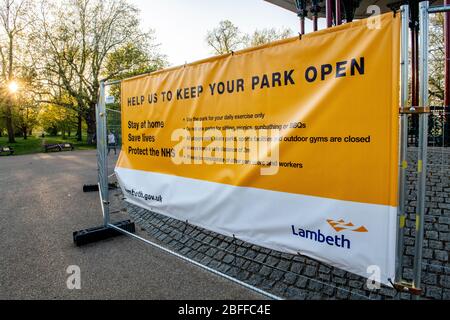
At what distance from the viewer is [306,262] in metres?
3.93

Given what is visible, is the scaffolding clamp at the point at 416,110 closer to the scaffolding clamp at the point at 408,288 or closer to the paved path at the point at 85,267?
the scaffolding clamp at the point at 408,288

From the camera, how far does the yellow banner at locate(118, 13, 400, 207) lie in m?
2.37

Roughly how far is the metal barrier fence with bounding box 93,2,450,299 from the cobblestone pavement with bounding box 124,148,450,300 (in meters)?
0.01

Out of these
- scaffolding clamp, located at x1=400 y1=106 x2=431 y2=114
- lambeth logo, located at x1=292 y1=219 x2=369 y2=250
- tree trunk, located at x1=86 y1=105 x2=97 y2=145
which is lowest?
lambeth logo, located at x1=292 y1=219 x2=369 y2=250

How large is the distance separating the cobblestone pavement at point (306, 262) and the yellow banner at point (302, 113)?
1157 mm

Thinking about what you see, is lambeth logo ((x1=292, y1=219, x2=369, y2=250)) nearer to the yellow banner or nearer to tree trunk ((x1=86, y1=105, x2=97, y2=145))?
the yellow banner

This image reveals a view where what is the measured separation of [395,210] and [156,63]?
3505cm

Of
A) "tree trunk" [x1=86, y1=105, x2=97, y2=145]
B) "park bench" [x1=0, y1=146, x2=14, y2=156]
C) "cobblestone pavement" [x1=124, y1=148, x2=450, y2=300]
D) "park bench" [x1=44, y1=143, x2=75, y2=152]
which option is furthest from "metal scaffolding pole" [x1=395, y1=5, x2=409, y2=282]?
"tree trunk" [x1=86, y1=105, x2=97, y2=145]

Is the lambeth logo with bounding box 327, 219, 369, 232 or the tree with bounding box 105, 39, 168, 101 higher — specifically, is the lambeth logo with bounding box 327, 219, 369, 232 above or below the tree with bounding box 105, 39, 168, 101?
below

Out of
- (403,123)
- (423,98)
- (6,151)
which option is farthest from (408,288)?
(6,151)

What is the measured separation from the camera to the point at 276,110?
300 cm

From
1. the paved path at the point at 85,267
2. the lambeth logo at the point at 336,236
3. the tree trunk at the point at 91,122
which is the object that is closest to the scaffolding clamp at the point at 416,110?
the lambeth logo at the point at 336,236

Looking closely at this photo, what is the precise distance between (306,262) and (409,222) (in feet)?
5.88

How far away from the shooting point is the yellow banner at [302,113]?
2.37m
